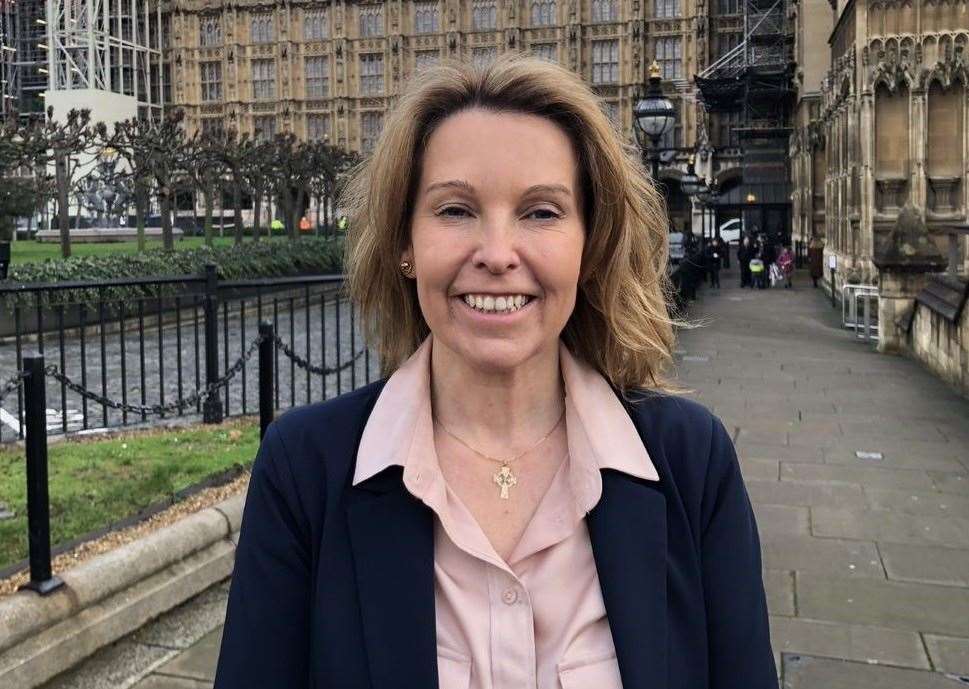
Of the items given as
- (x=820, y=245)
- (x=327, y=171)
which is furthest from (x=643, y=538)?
(x=327, y=171)

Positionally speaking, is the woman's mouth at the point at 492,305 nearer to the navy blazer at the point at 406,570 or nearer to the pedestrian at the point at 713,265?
the navy blazer at the point at 406,570

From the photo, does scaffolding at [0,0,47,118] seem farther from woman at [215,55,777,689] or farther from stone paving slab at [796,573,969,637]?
woman at [215,55,777,689]

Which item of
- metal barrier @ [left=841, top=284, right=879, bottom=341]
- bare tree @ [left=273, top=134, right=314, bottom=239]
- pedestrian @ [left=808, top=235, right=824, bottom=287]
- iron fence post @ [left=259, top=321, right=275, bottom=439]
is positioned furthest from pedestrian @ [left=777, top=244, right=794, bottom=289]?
iron fence post @ [left=259, top=321, right=275, bottom=439]

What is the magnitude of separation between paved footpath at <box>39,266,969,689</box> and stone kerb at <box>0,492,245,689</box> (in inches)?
3.1

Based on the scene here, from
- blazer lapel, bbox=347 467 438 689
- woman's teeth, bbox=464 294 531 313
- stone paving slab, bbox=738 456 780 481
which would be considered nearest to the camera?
blazer lapel, bbox=347 467 438 689

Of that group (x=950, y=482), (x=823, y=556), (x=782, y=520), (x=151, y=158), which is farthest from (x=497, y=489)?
(x=151, y=158)

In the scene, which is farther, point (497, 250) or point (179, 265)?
point (179, 265)

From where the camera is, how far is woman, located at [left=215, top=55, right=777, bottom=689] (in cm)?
150

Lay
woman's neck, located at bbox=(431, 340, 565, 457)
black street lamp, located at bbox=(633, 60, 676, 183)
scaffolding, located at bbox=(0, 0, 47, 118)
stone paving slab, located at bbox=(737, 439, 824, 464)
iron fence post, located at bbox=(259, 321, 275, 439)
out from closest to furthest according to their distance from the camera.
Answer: woman's neck, located at bbox=(431, 340, 565, 457) < iron fence post, located at bbox=(259, 321, 275, 439) < stone paving slab, located at bbox=(737, 439, 824, 464) < black street lamp, located at bbox=(633, 60, 676, 183) < scaffolding, located at bbox=(0, 0, 47, 118)

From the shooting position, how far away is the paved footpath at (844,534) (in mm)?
3650

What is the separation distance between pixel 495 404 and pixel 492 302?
0.20 metres

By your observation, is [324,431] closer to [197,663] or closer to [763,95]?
[197,663]

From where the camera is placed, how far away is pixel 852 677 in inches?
141

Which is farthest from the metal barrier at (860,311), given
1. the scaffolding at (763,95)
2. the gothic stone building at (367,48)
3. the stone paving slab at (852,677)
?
the gothic stone building at (367,48)
